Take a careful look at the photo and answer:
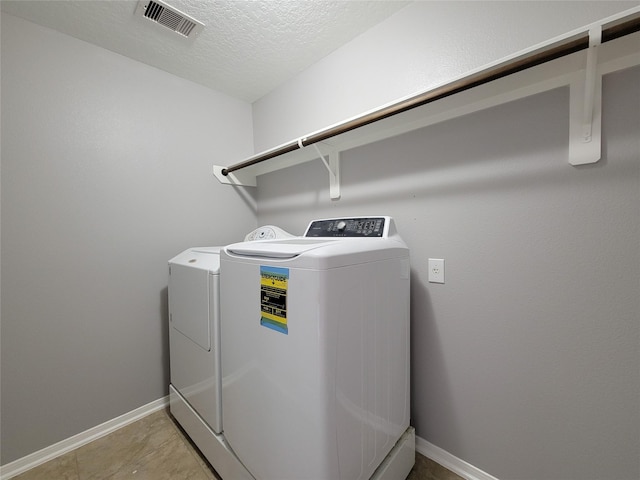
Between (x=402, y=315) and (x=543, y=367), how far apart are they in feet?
1.85

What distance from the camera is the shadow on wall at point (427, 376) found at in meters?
1.30

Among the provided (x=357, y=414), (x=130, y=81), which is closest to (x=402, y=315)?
(x=357, y=414)

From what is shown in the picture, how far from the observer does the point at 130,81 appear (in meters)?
1.71

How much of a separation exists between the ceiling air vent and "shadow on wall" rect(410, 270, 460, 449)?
1.86 m

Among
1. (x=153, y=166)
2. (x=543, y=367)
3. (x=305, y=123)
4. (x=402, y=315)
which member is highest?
(x=305, y=123)

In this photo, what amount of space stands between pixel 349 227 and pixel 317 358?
75cm

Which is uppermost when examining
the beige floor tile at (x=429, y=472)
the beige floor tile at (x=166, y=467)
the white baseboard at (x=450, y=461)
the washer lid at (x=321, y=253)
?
the washer lid at (x=321, y=253)

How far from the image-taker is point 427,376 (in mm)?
1363

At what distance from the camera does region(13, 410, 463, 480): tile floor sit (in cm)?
129

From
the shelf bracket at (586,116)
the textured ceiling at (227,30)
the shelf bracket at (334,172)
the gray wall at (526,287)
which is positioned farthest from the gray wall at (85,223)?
the shelf bracket at (586,116)

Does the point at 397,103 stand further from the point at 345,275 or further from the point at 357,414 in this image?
the point at 357,414

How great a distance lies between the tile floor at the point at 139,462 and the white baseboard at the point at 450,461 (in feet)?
0.08

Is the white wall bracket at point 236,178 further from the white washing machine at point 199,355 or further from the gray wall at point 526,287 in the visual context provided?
the gray wall at point 526,287

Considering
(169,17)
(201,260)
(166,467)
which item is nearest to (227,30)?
(169,17)
